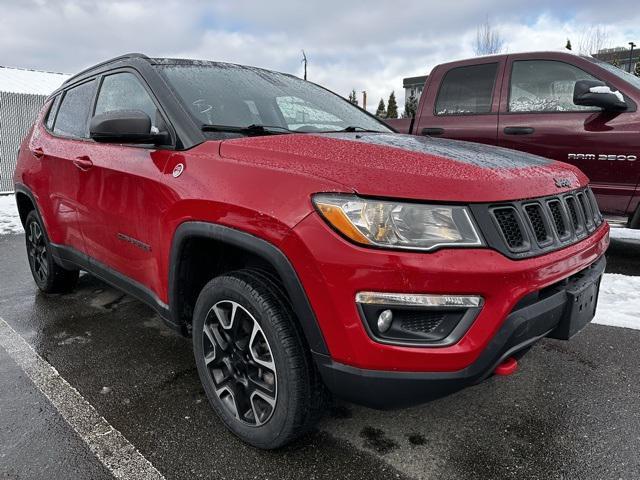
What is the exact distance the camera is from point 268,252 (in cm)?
184

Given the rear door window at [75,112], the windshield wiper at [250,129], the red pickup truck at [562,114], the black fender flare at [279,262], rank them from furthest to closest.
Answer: the red pickup truck at [562,114], the rear door window at [75,112], the windshield wiper at [250,129], the black fender flare at [279,262]

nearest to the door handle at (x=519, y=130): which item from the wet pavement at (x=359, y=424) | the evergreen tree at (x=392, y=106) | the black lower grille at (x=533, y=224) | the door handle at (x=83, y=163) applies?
the wet pavement at (x=359, y=424)

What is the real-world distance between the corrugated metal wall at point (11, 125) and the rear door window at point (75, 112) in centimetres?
1077

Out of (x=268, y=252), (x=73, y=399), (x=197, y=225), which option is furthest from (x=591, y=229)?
(x=73, y=399)

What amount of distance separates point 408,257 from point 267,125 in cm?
129

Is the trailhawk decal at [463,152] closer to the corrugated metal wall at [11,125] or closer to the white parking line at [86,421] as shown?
the white parking line at [86,421]

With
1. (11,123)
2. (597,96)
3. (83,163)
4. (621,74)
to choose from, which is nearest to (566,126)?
(597,96)

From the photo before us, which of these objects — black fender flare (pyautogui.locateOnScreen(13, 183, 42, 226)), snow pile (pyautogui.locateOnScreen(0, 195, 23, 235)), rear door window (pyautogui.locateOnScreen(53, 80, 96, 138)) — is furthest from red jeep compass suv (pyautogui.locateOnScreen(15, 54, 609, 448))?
snow pile (pyautogui.locateOnScreen(0, 195, 23, 235))

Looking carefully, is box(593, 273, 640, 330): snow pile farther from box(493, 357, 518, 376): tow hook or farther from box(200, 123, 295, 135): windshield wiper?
box(200, 123, 295, 135): windshield wiper

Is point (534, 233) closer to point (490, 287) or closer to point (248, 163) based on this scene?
point (490, 287)

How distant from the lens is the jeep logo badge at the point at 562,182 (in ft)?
6.95

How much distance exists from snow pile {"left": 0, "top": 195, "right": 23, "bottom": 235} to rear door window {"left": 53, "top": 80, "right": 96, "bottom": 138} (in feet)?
13.9

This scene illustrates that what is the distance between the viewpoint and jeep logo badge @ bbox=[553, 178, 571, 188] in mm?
2117

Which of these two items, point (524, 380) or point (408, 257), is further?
point (524, 380)
